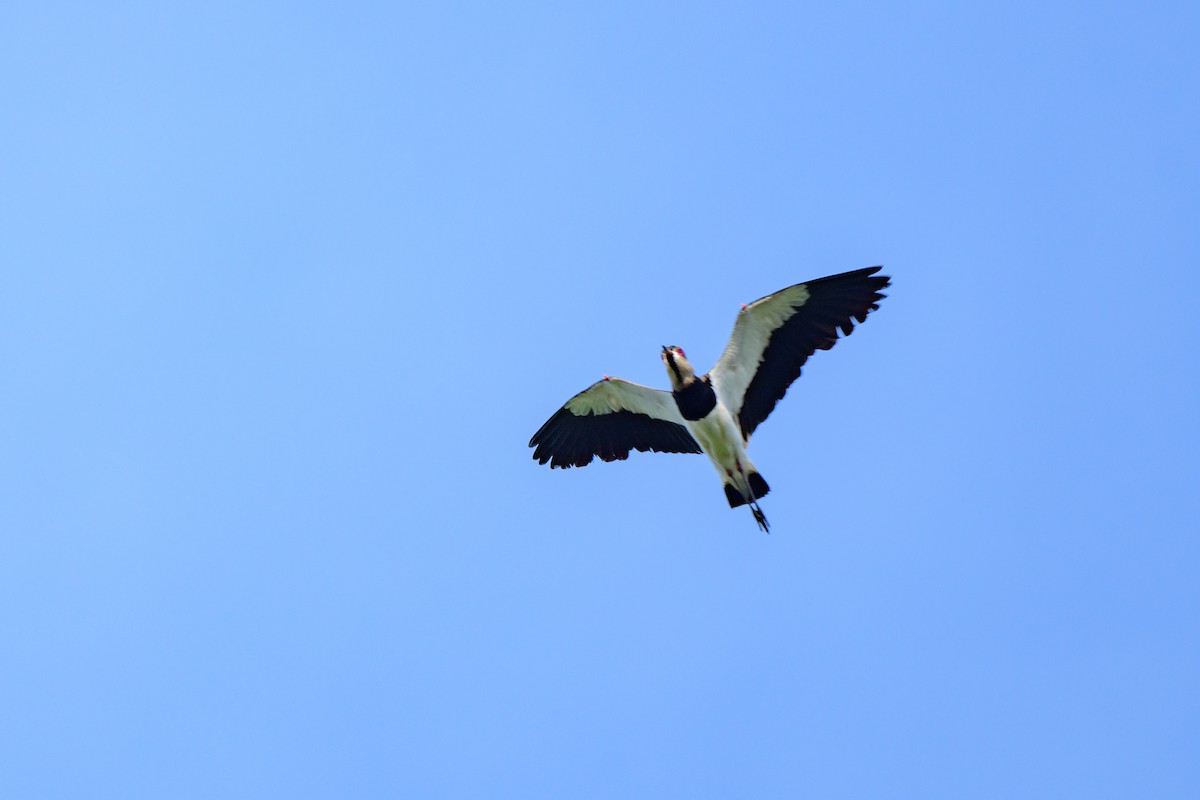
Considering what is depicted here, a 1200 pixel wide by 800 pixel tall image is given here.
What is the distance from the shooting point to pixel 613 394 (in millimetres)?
24156

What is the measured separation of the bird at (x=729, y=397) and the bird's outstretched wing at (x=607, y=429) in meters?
0.02

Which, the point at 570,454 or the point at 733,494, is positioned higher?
the point at 570,454

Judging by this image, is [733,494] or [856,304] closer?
[856,304]

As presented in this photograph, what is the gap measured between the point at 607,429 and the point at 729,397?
2.20 m

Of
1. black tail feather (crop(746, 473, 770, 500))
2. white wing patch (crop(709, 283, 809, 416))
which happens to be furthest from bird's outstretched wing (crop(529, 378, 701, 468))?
black tail feather (crop(746, 473, 770, 500))

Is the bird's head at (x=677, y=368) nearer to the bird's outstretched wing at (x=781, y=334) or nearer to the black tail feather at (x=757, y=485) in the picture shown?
the bird's outstretched wing at (x=781, y=334)

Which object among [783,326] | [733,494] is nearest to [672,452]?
[733,494]

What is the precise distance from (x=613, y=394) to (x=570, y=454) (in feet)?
4.52

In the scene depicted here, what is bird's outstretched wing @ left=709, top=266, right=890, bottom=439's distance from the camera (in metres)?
22.6

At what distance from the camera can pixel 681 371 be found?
75.4 ft

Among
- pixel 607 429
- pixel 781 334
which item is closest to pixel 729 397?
pixel 781 334

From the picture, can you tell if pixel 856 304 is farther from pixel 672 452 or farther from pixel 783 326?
pixel 672 452

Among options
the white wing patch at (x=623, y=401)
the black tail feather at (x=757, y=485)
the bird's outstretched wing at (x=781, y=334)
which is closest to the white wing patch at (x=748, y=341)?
the bird's outstretched wing at (x=781, y=334)

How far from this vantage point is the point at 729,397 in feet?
77.6
